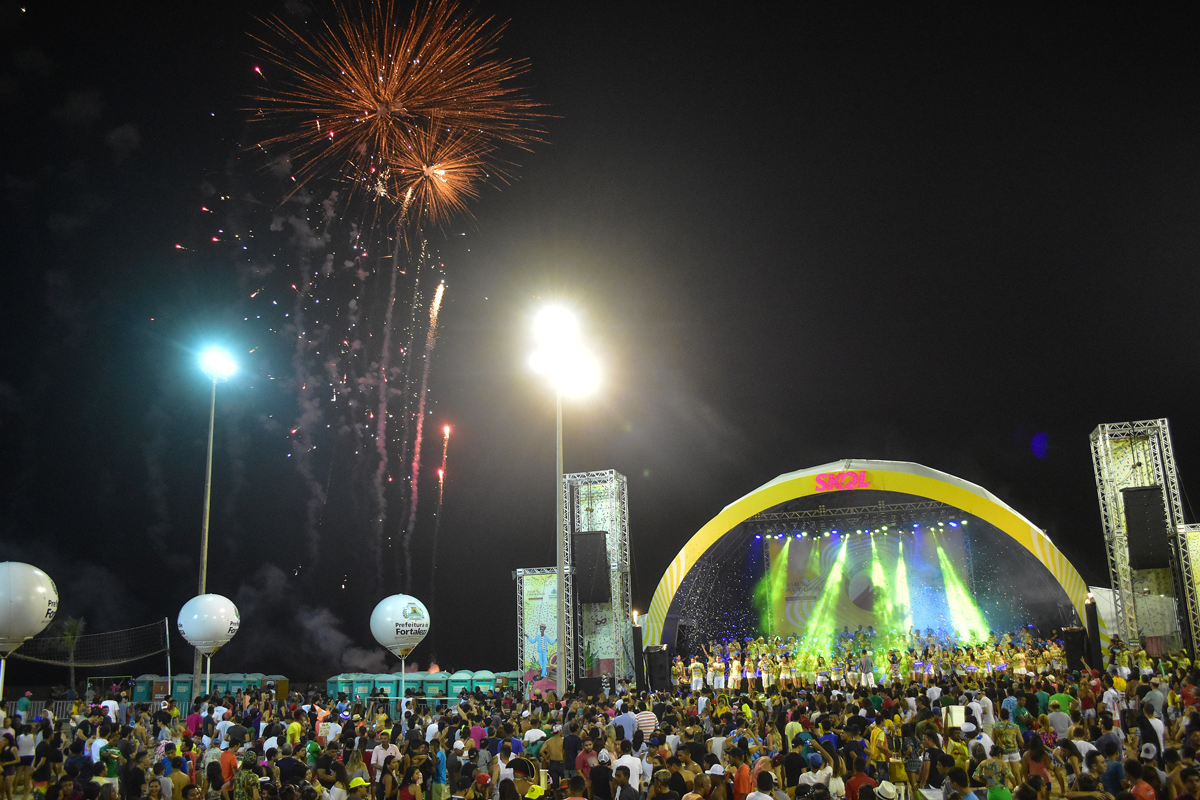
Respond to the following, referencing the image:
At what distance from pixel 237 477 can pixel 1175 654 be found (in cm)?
3372

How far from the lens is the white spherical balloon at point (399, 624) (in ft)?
62.1

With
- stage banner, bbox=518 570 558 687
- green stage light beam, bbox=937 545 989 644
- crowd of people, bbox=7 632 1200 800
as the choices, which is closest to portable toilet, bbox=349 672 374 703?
stage banner, bbox=518 570 558 687

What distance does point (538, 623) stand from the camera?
2517 cm

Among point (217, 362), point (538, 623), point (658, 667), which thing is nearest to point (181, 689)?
point (538, 623)

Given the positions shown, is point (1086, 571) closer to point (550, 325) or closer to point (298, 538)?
point (550, 325)

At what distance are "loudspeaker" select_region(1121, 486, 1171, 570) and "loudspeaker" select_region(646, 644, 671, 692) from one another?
11.6 metres

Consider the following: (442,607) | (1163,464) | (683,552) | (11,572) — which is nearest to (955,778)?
(11,572)

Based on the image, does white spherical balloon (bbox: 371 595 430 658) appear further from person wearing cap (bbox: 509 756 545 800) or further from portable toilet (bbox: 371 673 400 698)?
person wearing cap (bbox: 509 756 545 800)

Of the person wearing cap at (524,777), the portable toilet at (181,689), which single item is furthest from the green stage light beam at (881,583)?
the person wearing cap at (524,777)

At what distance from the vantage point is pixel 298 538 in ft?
126

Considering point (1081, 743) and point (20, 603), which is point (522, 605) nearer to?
point (20, 603)

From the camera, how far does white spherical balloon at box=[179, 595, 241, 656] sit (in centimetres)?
1842

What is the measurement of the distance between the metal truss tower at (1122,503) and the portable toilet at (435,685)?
698 inches

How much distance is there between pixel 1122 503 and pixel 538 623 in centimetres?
1554
